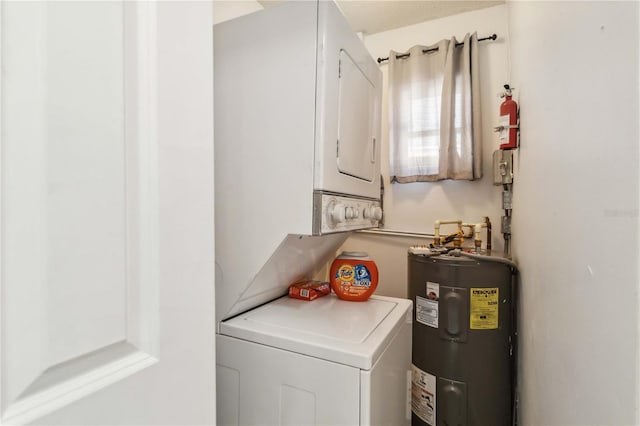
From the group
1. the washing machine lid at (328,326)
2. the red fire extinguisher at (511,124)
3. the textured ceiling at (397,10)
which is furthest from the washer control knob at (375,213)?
the textured ceiling at (397,10)

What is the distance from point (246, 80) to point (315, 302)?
4.11 ft

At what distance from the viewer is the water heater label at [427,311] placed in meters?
2.20

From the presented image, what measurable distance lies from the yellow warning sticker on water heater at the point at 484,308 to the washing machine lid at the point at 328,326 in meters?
0.52

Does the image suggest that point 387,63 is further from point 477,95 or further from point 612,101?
point 612,101

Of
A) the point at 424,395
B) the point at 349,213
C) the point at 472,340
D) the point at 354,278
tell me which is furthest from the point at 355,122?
the point at 424,395

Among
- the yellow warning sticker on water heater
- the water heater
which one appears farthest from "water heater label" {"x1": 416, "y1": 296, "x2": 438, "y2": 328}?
the yellow warning sticker on water heater

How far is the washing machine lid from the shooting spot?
124cm

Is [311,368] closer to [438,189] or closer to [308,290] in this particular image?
[308,290]

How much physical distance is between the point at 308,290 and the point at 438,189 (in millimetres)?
1804

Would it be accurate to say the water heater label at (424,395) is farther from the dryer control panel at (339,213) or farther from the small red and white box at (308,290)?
the dryer control panel at (339,213)

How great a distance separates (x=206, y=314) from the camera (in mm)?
762

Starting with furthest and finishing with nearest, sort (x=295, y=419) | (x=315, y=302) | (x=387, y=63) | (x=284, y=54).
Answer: (x=387, y=63) < (x=315, y=302) < (x=284, y=54) < (x=295, y=419)

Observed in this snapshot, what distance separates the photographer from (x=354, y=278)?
1.89 meters

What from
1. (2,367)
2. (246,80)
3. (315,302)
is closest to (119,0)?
(2,367)
